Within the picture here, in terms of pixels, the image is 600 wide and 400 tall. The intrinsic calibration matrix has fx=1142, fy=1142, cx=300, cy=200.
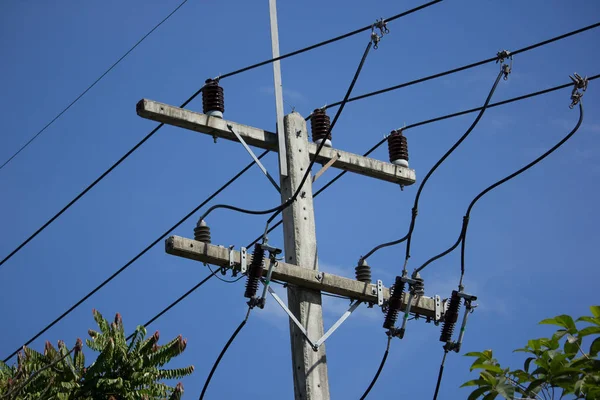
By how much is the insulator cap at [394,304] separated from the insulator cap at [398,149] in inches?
80.2

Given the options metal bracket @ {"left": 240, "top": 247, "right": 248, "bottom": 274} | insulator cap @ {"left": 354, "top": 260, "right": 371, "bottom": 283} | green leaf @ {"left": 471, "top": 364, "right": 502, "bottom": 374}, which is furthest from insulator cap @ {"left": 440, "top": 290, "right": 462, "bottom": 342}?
green leaf @ {"left": 471, "top": 364, "right": 502, "bottom": 374}

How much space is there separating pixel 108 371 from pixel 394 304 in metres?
4.81

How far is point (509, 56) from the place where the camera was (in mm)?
12547

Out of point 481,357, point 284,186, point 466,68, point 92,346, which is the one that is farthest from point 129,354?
point 481,357

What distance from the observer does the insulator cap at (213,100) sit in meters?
13.0

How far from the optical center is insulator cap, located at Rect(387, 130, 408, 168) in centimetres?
1413

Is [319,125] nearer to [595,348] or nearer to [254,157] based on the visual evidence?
[254,157]

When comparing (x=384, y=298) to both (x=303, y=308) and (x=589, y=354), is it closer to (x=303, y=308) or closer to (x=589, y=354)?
(x=303, y=308)

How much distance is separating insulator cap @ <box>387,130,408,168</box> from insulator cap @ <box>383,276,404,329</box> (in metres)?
2.04

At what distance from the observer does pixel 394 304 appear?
41.1ft

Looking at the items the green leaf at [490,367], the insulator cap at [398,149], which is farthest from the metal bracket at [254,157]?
the green leaf at [490,367]

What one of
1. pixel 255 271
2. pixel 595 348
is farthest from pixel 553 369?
pixel 255 271

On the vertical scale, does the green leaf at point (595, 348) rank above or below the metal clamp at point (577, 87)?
below

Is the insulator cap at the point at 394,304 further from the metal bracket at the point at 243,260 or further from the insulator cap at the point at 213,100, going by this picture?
the insulator cap at the point at 213,100
